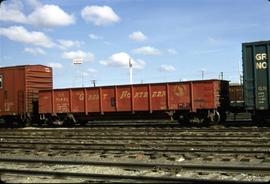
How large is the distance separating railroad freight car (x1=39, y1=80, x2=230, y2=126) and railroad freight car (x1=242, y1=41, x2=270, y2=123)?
88.7 inches

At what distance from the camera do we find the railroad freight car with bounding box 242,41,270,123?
871 inches

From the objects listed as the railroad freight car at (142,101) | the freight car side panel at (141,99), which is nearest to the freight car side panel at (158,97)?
the railroad freight car at (142,101)

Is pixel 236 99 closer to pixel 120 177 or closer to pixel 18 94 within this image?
pixel 18 94

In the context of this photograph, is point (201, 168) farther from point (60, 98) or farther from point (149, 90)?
point (60, 98)

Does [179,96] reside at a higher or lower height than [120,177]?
higher

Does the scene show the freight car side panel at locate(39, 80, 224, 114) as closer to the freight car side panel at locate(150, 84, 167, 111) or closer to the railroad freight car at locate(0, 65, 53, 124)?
the freight car side panel at locate(150, 84, 167, 111)

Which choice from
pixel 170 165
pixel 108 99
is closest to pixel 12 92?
pixel 108 99

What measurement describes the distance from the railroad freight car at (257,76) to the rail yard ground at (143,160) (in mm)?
3332

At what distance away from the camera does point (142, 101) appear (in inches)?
1034

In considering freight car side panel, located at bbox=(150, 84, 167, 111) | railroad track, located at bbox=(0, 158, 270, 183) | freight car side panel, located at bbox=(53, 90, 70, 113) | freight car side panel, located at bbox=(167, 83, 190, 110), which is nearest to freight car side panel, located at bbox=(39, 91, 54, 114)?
freight car side panel, located at bbox=(53, 90, 70, 113)

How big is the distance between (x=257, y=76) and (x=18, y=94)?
1383cm

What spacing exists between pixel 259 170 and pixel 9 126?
890 inches

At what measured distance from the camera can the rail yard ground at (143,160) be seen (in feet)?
32.0

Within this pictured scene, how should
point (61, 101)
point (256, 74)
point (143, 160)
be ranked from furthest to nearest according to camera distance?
point (61, 101) < point (256, 74) < point (143, 160)
